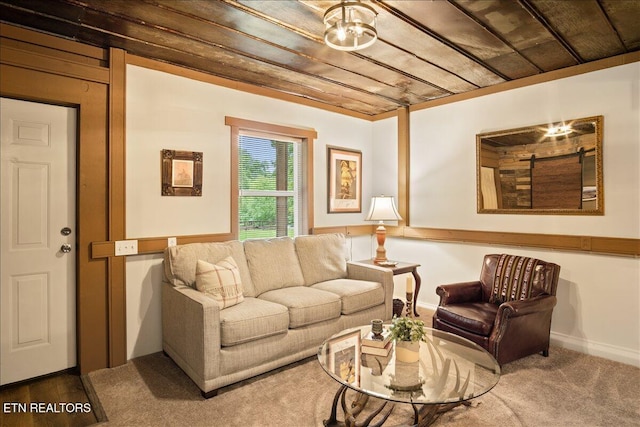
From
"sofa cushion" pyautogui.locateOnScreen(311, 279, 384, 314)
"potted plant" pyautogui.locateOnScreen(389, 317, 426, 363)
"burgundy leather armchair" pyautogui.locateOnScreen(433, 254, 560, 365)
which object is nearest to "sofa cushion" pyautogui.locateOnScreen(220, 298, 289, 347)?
"sofa cushion" pyautogui.locateOnScreen(311, 279, 384, 314)

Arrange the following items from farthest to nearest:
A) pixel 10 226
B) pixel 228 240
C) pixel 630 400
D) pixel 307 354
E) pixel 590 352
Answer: pixel 228 240
pixel 590 352
pixel 307 354
pixel 10 226
pixel 630 400

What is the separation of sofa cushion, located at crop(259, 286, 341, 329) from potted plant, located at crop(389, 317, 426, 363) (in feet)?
3.07

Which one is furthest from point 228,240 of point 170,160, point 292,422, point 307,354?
point 292,422

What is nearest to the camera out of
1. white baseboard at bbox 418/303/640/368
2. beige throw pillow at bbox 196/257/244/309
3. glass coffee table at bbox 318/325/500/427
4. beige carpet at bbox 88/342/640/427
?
glass coffee table at bbox 318/325/500/427

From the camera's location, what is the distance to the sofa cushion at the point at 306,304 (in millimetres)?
2777

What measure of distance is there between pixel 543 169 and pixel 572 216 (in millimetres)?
499

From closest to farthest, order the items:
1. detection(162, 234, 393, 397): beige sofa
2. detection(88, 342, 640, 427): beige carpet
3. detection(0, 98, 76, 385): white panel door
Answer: detection(88, 342, 640, 427): beige carpet → detection(162, 234, 393, 397): beige sofa → detection(0, 98, 76, 385): white panel door

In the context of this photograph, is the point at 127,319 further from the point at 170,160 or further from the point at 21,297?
the point at 170,160

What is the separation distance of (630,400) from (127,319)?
12.1ft

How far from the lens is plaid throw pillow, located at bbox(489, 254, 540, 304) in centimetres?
310

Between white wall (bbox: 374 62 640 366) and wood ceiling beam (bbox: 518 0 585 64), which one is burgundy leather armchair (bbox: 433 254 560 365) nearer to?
white wall (bbox: 374 62 640 366)

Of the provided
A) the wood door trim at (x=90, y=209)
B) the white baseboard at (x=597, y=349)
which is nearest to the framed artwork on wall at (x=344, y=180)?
the wood door trim at (x=90, y=209)

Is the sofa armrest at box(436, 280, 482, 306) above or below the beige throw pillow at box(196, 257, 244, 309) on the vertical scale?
below

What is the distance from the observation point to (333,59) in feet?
10.0
